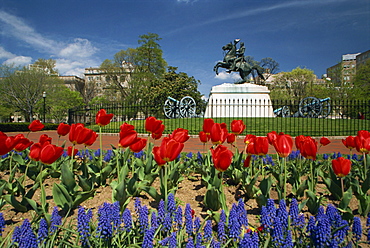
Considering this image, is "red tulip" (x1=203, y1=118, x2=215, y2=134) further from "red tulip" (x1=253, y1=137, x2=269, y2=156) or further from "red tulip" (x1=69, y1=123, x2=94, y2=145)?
"red tulip" (x1=69, y1=123, x2=94, y2=145)

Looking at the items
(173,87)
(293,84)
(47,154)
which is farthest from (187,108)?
(293,84)

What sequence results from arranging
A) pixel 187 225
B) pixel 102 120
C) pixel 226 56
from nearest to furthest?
pixel 187 225, pixel 102 120, pixel 226 56

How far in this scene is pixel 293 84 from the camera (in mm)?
43719

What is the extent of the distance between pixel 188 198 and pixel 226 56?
16790 millimetres

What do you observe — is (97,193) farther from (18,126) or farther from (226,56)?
(18,126)

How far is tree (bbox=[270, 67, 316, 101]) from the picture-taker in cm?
4256

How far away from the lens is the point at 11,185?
2121 millimetres

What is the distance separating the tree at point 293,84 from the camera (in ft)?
140

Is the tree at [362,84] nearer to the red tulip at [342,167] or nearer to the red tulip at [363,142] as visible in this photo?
the red tulip at [363,142]

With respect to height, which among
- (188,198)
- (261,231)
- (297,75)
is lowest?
(188,198)

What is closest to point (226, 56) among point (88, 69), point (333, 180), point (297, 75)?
point (333, 180)

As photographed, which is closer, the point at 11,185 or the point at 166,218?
the point at 166,218

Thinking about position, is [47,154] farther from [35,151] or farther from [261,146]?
[261,146]

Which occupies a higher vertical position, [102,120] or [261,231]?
[102,120]
